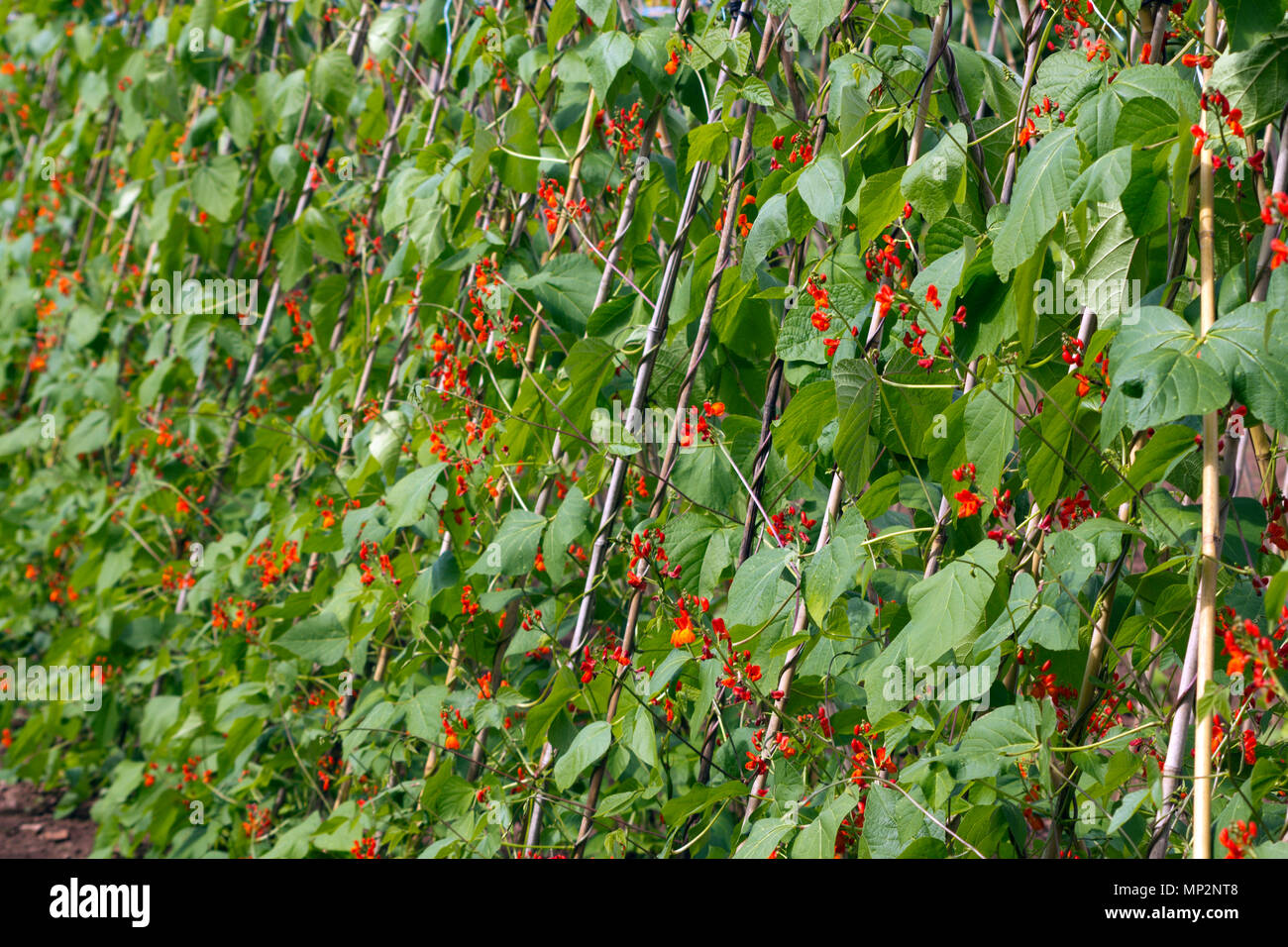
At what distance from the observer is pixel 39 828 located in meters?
3.58

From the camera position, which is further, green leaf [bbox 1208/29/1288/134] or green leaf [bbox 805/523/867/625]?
green leaf [bbox 805/523/867/625]

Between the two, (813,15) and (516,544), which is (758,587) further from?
(813,15)

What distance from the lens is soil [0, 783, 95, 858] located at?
11.3 ft

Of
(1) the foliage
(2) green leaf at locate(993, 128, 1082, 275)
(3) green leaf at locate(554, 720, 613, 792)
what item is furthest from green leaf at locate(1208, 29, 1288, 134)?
(3) green leaf at locate(554, 720, 613, 792)

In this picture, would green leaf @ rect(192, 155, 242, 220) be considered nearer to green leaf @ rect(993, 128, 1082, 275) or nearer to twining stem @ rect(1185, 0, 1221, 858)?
green leaf @ rect(993, 128, 1082, 275)

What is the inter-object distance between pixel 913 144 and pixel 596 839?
154cm

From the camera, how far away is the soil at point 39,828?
11.3 feet

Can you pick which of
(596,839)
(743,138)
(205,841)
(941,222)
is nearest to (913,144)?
(941,222)

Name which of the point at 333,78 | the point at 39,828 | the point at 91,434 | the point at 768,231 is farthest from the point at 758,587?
the point at 39,828

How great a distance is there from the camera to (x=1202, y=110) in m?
1.09

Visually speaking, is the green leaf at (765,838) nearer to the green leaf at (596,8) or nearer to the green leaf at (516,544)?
the green leaf at (516,544)

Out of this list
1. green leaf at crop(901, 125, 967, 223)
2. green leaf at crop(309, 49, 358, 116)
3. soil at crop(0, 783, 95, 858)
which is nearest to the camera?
green leaf at crop(901, 125, 967, 223)

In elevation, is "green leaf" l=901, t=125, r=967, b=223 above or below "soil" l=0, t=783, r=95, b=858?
above

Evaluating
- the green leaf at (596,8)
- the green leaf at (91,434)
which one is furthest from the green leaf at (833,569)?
the green leaf at (91,434)
